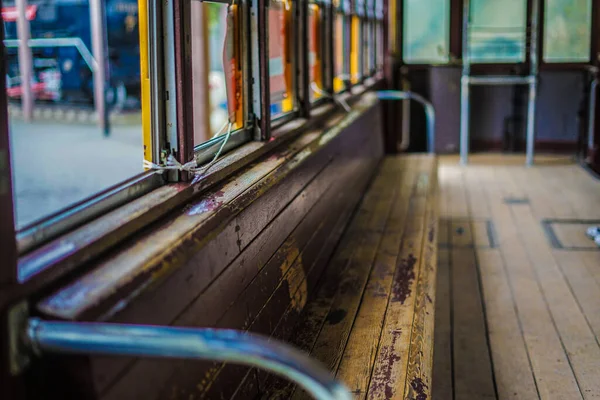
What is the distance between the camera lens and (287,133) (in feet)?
10.9

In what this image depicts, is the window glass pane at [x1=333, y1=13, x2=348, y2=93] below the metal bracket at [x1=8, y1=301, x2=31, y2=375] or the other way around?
the other way around

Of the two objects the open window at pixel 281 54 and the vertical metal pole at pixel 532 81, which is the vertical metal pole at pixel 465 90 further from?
the open window at pixel 281 54

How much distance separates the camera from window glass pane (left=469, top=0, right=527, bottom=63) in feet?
27.7

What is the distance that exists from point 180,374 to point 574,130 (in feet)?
25.1

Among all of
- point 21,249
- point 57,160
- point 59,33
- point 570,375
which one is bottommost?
point 570,375

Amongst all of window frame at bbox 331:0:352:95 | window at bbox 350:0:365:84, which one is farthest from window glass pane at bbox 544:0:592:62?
window frame at bbox 331:0:352:95

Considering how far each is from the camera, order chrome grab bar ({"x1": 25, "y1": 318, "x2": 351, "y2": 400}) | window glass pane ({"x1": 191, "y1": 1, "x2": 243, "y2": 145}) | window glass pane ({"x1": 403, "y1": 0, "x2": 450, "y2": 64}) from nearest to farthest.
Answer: chrome grab bar ({"x1": 25, "y1": 318, "x2": 351, "y2": 400}), window glass pane ({"x1": 191, "y1": 1, "x2": 243, "y2": 145}), window glass pane ({"x1": 403, "y1": 0, "x2": 450, "y2": 64})

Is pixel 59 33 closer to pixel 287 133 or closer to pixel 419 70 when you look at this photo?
pixel 419 70

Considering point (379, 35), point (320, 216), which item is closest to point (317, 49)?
point (320, 216)

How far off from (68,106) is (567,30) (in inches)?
251

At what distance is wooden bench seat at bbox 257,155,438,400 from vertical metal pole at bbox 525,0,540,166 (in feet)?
12.2

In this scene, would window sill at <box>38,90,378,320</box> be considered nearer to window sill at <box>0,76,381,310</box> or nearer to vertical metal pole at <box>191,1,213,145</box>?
window sill at <box>0,76,381,310</box>

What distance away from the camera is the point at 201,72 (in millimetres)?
6688

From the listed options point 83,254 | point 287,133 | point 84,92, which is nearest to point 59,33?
point 84,92
